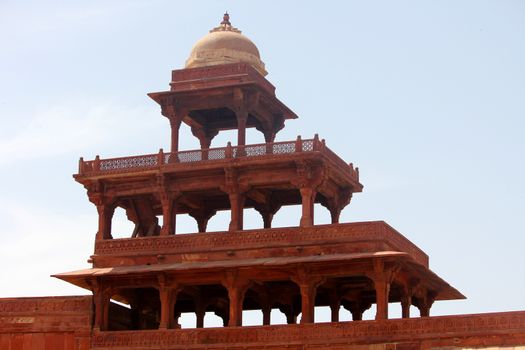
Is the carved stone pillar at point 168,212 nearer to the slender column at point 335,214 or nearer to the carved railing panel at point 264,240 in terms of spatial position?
the carved railing panel at point 264,240

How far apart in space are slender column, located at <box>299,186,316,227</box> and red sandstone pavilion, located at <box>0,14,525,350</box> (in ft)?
0.11

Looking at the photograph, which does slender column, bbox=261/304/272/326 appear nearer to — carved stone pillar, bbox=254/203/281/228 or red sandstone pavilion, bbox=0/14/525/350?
red sandstone pavilion, bbox=0/14/525/350

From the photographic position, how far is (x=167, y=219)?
47.4 m

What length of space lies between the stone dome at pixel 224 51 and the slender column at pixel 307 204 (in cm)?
596

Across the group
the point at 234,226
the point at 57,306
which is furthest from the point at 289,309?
the point at 57,306

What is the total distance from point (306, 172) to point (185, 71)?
643 centimetres

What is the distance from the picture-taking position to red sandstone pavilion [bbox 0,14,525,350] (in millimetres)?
43031

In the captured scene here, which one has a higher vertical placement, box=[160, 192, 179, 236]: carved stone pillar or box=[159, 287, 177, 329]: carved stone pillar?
box=[160, 192, 179, 236]: carved stone pillar

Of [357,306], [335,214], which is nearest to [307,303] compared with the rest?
[335,214]

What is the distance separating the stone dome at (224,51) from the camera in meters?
49.5

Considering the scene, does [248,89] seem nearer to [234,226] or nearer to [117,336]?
[234,226]

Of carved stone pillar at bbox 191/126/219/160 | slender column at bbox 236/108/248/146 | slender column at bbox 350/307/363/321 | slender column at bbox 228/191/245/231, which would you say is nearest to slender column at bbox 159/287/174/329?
slender column at bbox 228/191/245/231

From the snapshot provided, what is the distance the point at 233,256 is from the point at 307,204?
9.58ft

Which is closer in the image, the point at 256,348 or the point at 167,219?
the point at 256,348
